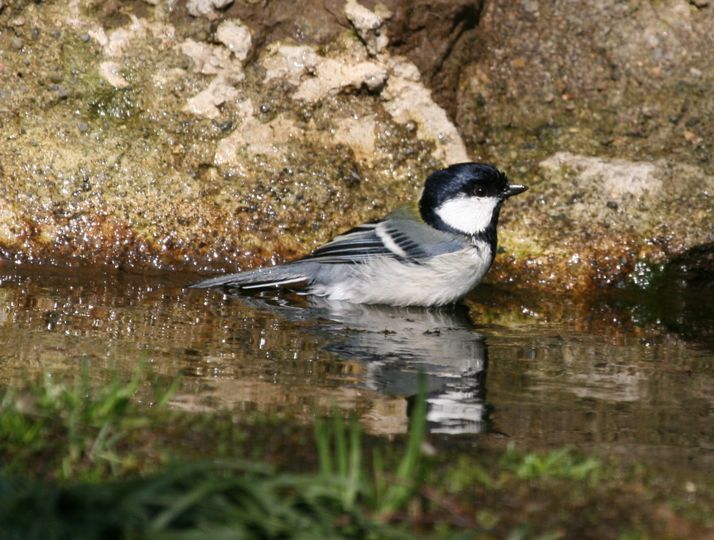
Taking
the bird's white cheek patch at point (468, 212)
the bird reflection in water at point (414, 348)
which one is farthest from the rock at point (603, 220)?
the bird reflection in water at point (414, 348)

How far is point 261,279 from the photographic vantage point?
19.9 feet

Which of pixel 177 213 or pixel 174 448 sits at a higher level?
pixel 177 213

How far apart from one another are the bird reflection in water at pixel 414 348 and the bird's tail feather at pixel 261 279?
0.10 m

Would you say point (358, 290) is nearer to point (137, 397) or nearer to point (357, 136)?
point (357, 136)

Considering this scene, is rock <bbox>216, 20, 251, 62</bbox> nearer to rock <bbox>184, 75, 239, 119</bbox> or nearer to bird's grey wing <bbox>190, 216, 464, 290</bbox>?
rock <bbox>184, 75, 239, 119</bbox>

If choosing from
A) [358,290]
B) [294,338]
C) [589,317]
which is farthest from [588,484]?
[358,290]

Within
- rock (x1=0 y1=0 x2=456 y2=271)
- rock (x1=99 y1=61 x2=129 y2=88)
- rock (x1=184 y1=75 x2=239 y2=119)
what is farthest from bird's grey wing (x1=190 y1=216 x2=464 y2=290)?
rock (x1=99 y1=61 x2=129 y2=88)

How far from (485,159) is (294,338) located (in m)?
2.56

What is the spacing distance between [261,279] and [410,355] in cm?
157

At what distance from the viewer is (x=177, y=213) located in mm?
6387

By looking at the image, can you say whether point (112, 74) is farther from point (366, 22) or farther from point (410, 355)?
point (410, 355)

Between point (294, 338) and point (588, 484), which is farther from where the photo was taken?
point (294, 338)

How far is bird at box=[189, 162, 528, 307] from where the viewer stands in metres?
6.23

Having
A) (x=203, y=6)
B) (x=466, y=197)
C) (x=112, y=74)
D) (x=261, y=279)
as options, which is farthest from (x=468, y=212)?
(x=112, y=74)
